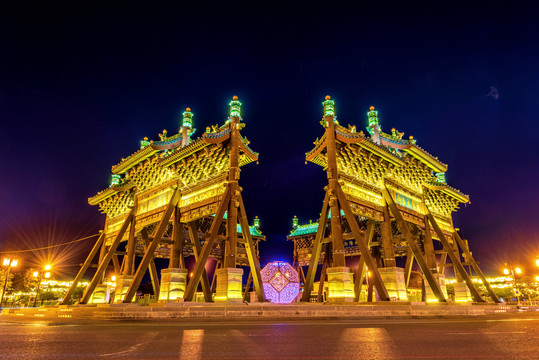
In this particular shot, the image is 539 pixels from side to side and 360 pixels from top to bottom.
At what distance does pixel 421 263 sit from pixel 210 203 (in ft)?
42.0

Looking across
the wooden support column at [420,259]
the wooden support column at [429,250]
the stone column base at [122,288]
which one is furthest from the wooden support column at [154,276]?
the wooden support column at [429,250]

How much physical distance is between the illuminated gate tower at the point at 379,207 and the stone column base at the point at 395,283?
4cm

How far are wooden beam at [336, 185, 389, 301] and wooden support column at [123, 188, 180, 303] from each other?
10196mm

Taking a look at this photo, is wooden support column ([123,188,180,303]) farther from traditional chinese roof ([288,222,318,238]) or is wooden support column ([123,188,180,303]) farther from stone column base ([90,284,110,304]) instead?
traditional chinese roof ([288,222,318,238])

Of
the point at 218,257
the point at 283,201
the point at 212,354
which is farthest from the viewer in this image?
the point at 283,201

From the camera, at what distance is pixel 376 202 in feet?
64.1

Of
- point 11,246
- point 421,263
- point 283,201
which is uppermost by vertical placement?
point 283,201

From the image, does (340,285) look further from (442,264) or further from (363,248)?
(442,264)

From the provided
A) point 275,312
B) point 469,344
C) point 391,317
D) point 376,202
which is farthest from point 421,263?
point 469,344

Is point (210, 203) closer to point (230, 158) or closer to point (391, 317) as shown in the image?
point (230, 158)

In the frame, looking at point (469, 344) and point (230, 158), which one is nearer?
point (469, 344)

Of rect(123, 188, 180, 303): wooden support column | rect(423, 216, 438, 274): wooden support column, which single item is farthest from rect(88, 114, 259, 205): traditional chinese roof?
rect(423, 216, 438, 274): wooden support column

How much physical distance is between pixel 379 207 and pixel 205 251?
11.4 m

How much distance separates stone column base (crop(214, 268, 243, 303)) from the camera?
14156 mm
